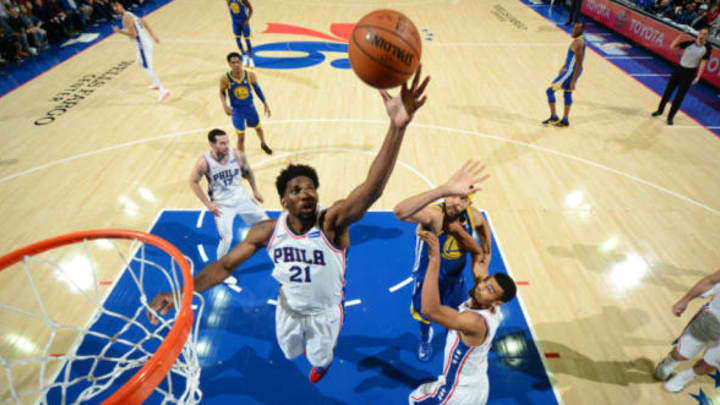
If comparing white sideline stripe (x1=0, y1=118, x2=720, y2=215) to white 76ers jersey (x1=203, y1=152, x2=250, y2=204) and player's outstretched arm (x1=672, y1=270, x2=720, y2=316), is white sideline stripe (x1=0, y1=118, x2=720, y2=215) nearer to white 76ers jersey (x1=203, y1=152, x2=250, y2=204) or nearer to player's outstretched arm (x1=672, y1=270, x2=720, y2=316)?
white 76ers jersey (x1=203, y1=152, x2=250, y2=204)

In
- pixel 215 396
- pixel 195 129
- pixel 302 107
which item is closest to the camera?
pixel 215 396

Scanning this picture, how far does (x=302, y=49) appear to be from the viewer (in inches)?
447

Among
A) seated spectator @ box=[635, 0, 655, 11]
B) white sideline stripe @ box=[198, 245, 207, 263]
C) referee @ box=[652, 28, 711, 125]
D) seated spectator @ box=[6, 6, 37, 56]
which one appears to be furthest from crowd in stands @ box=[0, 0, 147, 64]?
seated spectator @ box=[635, 0, 655, 11]

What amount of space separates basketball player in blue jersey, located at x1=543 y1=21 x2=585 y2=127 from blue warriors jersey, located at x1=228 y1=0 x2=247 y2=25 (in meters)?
7.70

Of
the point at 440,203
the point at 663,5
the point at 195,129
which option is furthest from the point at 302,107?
the point at 663,5

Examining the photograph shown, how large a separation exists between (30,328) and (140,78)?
24.9 ft

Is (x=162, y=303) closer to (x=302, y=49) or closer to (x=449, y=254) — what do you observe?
(x=449, y=254)

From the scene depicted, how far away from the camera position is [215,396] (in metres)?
3.27

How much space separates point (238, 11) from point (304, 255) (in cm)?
922

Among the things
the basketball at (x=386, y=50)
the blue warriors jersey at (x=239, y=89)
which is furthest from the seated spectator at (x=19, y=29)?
the basketball at (x=386, y=50)

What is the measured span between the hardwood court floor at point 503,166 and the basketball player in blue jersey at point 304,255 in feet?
7.80

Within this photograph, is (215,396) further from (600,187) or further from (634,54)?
(634,54)

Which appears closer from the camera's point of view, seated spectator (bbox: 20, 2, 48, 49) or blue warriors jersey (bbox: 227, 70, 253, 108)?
blue warriors jersey (bbox: 227, 70, 253, 108)

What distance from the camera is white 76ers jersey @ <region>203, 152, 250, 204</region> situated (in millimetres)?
3992
